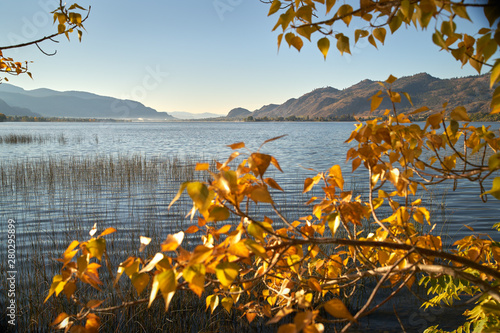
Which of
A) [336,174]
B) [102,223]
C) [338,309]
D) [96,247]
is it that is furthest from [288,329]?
[102,223]

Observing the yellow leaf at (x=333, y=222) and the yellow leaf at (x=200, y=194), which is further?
the yellow leaf at (x=333, y=222)

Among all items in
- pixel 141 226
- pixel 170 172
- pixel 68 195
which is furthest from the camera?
pixel 170 172

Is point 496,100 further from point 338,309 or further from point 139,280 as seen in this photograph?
point 139,280

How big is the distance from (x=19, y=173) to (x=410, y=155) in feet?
47.0

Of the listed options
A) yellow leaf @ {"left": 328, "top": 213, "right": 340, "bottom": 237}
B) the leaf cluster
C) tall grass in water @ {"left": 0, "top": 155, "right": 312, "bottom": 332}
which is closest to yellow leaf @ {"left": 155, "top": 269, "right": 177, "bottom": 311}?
the leaf cluster

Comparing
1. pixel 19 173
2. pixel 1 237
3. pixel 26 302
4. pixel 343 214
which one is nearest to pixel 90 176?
pixel 19 173

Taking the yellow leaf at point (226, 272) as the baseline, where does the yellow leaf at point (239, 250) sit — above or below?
above

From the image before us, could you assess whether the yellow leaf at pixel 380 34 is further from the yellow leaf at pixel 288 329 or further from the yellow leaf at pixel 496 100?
the yellow leaf at pixel 288 329

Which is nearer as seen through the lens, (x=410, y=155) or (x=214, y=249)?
(x=214, y=249)

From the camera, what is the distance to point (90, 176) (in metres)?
12.8

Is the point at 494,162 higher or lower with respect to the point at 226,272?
higher

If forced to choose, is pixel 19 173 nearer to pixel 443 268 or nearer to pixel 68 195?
pixel 68 195

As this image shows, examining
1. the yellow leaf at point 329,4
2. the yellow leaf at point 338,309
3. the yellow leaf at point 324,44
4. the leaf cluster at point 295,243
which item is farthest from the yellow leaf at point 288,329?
the yellow leaf at point 329,4

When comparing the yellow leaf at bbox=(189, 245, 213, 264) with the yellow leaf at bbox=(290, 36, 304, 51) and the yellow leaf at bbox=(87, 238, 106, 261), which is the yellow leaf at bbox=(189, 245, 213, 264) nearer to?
the yellow leaf at bbox=(87, 238, 106, 261)
